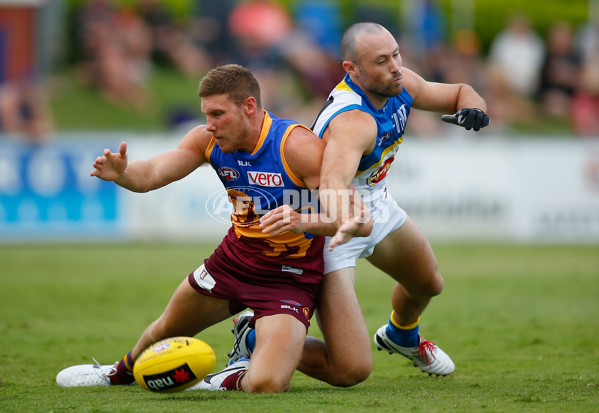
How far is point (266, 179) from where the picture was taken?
5984mm

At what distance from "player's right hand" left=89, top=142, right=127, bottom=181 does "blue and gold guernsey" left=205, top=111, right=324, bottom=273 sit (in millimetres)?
646

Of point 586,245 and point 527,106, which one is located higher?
point 527,106

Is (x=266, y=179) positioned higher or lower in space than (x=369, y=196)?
higher

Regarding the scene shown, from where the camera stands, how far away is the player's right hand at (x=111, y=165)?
5.82 metres

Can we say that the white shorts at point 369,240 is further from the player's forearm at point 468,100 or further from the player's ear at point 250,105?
the player's ear at point 250,105

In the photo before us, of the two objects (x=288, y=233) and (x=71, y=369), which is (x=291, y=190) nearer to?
(x=288, y=233)

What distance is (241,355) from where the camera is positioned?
6438 millimetres

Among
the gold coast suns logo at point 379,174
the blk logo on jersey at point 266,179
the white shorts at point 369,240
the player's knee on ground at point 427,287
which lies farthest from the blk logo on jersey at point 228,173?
the player's knee on ground at point 427,287

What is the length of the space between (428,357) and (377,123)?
1.97 metres

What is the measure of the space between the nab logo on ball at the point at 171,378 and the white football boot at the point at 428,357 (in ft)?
6.90

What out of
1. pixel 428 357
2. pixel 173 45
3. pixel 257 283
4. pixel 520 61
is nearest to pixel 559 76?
pixel 520 61

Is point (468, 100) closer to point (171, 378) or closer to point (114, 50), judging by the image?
point (171, 378)

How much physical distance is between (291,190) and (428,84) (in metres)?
1.52

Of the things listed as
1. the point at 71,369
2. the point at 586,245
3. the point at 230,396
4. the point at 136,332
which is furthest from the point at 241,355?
the point at 586,245
